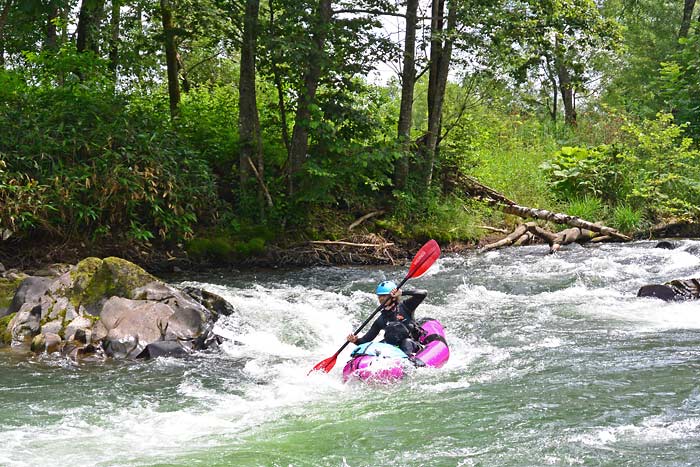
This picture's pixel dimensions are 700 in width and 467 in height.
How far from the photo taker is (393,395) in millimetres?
5184

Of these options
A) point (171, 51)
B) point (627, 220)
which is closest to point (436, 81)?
point (627, 220)

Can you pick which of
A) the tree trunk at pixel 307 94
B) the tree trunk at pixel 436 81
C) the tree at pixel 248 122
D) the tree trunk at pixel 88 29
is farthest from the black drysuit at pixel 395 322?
the tree trunk at pixel 88 29

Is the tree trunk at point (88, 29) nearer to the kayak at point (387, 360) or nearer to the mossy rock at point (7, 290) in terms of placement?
the mossy rock at point (7, 290)

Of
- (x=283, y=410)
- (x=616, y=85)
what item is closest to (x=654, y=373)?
(x=283, y=410)

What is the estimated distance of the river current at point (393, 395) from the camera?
3.95 m

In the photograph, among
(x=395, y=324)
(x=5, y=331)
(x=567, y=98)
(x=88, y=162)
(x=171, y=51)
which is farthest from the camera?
(x=567, y=98)

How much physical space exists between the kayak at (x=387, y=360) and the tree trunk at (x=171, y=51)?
24.9ft

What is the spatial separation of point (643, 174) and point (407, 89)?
16.3 ft

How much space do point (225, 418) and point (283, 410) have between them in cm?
41

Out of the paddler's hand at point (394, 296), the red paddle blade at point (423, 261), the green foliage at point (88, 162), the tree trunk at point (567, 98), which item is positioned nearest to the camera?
the paddler's hand at point (394, 296)

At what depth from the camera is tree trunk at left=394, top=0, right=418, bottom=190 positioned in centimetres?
1173

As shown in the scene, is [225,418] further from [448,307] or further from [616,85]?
[616,85]

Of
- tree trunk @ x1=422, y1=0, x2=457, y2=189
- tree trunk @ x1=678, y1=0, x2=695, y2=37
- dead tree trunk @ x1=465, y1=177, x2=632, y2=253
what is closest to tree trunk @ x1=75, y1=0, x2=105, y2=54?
tree trunk @ x1=422, y1=0, x2=457, y2=189

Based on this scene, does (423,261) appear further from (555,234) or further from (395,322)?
(555,234)
